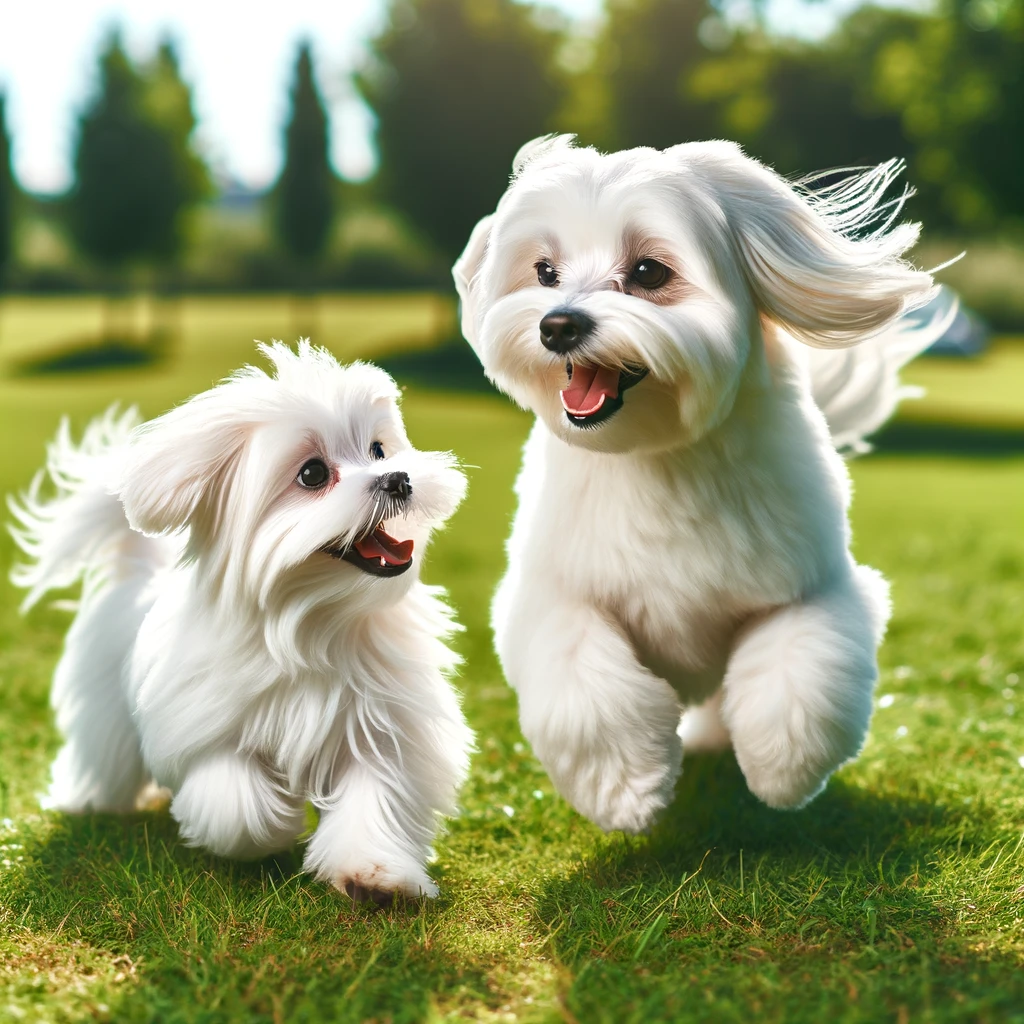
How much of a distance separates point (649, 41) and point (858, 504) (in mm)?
17590

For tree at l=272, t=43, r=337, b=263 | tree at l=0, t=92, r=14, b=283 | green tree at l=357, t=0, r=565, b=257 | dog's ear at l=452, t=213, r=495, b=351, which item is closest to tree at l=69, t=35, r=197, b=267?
tree at l=272, t=43, r=337, b=263

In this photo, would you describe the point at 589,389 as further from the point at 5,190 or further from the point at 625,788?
the point at 5,190

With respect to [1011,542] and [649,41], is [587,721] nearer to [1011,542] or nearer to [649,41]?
[1011,542]

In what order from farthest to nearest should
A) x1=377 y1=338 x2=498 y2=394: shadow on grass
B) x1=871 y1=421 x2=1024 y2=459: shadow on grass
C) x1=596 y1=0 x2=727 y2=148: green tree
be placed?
x1=596 y1=0 x2=727 y2=148: green tree, x1=377 y1=338 x2=498 y2=394: shadow on grass, x1=871 y1=421 x2=1024 y2=459: shadow on grass

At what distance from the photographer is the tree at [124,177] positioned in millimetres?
29688

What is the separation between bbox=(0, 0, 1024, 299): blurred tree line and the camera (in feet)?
72.8

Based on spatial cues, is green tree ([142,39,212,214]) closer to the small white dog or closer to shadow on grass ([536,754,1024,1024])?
the small white dog

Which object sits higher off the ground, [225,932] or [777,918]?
[777,918]

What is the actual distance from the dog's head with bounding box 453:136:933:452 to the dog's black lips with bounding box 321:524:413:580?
0.54 metres

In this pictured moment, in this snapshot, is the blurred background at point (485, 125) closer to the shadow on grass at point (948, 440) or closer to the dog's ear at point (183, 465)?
the shadow on grass at point (948, 440)

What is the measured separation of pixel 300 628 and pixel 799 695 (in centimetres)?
127

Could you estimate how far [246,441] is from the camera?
324 centimetres

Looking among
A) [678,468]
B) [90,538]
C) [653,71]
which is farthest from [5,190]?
[678,468]

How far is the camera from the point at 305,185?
33.2 meters
